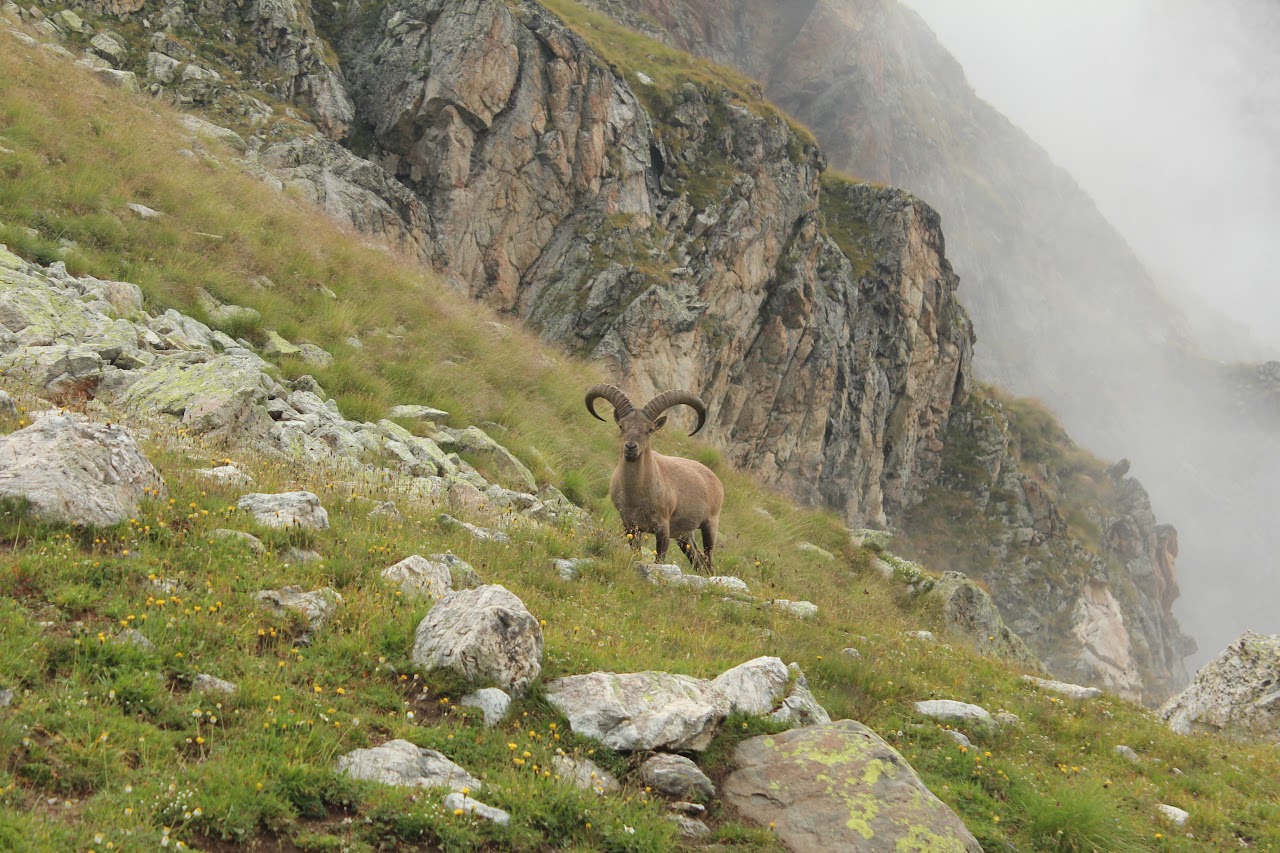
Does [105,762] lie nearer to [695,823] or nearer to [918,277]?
[695,823]

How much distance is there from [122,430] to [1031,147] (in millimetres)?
183775

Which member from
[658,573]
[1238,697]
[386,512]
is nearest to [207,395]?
[386,512]

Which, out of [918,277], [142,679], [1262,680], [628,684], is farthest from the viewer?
[918,277]

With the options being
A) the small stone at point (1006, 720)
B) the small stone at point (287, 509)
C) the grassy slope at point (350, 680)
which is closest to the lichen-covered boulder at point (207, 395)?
the grassy slope at point (350, 680)

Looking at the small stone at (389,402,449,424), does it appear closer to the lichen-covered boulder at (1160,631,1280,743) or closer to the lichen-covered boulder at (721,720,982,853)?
the lichen-covered boulder at (721,720,982,853)

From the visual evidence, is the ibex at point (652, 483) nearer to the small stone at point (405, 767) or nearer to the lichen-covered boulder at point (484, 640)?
the lichen-covered boulder at point (484, 640)

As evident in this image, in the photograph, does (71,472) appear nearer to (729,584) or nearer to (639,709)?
(639,709)

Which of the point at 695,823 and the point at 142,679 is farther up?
the point at 695,823

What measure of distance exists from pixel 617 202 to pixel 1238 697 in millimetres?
34132

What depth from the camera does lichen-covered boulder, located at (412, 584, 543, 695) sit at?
6027 mm

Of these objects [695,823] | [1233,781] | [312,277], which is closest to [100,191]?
[312,277]

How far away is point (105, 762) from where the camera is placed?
434cm

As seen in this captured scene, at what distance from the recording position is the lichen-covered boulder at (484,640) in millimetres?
6027

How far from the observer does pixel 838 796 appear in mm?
5820
